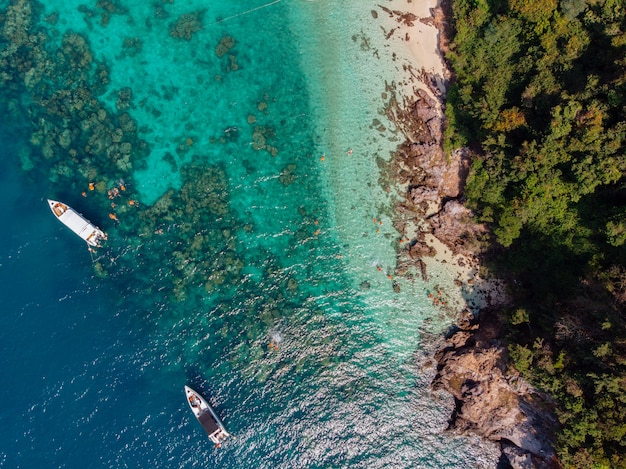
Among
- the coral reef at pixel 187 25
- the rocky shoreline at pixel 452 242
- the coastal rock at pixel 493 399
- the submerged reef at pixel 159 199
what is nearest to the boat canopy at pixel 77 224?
the submerged reef at pixel 159 199

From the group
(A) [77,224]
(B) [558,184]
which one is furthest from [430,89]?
(A) [77,224]

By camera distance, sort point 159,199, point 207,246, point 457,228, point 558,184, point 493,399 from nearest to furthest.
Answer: point 558,184 < point 493,399 < point 457,228 < point 207,246 < point 159,199

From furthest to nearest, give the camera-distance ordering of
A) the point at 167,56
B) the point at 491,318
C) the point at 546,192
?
the point at 167,56, the point at 491,318, the point at 546,192

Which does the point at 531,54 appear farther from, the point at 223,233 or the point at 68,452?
the point at 68,452

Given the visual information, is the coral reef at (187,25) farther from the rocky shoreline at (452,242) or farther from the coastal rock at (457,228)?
the coastal rock at (457,228)

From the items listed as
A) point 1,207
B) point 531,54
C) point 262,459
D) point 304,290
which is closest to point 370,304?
point 304,290

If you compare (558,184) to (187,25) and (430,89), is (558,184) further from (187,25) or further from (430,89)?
(187,25)
